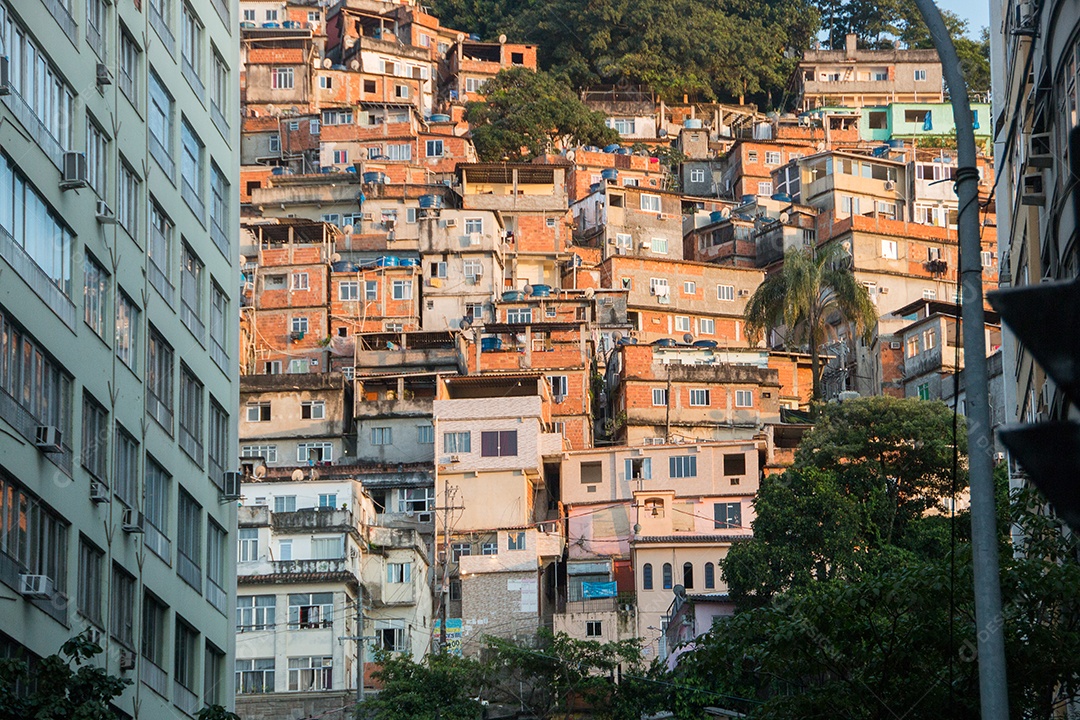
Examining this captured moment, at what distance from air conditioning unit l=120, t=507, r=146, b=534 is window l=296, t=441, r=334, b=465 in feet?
148

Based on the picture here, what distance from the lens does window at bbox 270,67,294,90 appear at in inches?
4262

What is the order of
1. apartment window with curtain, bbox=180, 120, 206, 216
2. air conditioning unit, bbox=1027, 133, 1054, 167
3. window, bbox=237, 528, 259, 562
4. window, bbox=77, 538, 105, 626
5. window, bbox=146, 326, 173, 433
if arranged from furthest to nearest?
window, bbox=237, 528, 259, 562 → apartment window with curtain, bbox=180, 120, 206, 216 → window, bbox=146, 326, 173, 433 → window, bbox=77, 538, 105, 626 → air conditioning unit, bbox=1027, 133, 1054, 167

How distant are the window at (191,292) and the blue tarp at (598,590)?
3253 cm

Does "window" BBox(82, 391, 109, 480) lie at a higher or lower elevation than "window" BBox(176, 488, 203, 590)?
higher

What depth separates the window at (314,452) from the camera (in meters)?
74.8

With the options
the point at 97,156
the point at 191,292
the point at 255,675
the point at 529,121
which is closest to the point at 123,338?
the point at 97,156

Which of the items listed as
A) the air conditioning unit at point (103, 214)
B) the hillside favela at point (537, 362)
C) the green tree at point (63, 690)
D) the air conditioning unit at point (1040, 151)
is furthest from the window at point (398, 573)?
the air conditioning unit at point (1040, 151)

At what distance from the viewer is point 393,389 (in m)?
75.2

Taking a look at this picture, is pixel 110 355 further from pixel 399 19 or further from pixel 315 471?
pixel 399 19

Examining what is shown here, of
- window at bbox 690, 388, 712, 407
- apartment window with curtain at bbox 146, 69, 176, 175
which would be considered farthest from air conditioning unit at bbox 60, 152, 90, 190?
window at bbox 690, 388, 712, 407

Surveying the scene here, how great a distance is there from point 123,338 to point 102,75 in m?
4.69

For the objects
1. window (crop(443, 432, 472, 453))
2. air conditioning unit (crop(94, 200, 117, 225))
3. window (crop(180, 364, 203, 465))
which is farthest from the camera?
window (crop(443, 432, 472, 453))

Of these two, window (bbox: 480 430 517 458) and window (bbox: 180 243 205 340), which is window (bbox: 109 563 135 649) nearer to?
window (bbox: 180 243 205 340)

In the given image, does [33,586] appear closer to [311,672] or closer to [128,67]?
[128,67]
